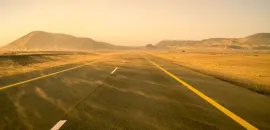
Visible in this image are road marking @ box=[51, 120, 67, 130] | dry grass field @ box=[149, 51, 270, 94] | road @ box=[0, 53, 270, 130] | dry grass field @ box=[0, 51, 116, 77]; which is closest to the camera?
road marking @ box=[51, 120, 67, 130]

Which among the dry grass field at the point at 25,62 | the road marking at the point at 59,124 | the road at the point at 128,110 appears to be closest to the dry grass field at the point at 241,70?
the road at the point at 128,110

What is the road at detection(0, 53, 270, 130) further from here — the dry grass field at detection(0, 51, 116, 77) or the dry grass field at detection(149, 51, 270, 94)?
the dry grass field at detection(0, 51, 116, 77)

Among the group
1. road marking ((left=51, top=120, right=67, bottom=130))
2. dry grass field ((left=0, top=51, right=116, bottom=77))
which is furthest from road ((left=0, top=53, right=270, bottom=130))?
dry grass field ((left=0, top=51, right=116, bottom=77))

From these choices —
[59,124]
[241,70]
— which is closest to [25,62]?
[241,70]

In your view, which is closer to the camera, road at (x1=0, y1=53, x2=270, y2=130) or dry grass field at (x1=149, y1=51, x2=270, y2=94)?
road at (x1=0, y1=53, x2=270, y2=130)

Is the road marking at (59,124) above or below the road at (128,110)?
above

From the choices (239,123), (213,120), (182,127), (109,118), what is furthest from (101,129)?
(239,123)

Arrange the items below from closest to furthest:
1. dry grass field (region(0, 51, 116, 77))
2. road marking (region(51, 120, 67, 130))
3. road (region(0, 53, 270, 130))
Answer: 1. road marking (region(51, 120, 67, 130))
2. road (region(0, 53, 270, 130))
3. dry grass field (region(0, 51, 116, 77))

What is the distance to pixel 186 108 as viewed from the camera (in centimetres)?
537

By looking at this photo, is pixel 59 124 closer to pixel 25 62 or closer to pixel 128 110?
pixel 128 110

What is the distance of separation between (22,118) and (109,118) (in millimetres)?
1684

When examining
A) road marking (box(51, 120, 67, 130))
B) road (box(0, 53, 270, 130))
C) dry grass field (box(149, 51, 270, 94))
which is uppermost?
road marking (box(51, 120, 67, 130))

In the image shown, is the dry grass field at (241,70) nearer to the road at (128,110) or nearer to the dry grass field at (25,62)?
the road at (128,110)

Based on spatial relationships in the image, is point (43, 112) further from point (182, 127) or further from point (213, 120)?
point (213, 120)
